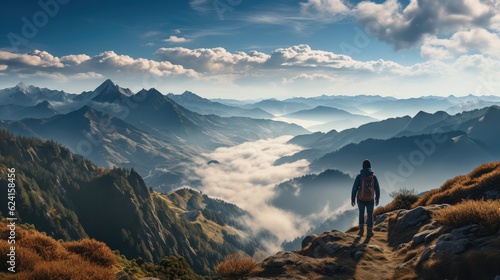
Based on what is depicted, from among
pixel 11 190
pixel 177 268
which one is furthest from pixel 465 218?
pixel 11 190

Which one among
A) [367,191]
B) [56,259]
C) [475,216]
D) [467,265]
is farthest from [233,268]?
[367,191]

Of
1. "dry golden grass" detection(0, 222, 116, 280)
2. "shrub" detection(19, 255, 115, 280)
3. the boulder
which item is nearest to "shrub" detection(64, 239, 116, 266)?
"dry golden grass" detection(0, 222, 116, 280)

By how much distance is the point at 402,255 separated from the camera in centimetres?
1617

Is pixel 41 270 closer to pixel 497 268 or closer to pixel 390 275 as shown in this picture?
pixel 390 275

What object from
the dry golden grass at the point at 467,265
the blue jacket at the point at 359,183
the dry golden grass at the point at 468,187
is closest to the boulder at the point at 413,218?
the blue jacket at the point at 359,183

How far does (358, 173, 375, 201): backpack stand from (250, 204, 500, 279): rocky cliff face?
237cm

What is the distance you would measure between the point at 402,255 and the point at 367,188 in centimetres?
599

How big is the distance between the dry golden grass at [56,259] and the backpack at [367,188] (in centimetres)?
1576

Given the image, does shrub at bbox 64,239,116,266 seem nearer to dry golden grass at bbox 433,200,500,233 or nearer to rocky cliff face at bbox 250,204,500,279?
rocky cliff face at bbox 250,204,500,279

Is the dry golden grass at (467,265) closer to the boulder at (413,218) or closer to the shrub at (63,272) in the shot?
the boulder at (413,218)

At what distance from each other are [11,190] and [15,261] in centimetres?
906

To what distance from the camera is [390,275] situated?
1421 cm

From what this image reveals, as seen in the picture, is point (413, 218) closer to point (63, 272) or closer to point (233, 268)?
point (233, 268)

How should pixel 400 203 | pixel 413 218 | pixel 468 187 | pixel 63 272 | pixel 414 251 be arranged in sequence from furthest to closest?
pixel 400 203
pixel 468 187
pixel 413 218
pixel 414 251
pixel 63 272
